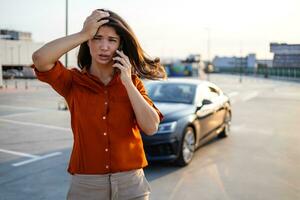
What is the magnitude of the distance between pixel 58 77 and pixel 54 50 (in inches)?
7.5

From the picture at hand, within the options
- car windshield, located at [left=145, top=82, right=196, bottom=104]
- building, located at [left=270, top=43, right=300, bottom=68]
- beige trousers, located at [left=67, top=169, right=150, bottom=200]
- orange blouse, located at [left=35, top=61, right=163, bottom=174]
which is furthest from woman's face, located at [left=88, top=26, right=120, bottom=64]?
car windshield, located at [left=145, top=82, right=196, bottom=104]

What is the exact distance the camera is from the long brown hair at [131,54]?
6.95 ft

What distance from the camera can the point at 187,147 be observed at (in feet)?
21.1

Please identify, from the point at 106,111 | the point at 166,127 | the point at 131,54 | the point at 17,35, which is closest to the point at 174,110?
the point at 166,127

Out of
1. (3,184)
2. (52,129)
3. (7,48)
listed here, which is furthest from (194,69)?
(3,184)

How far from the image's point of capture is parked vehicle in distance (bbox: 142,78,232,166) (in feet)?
19.7

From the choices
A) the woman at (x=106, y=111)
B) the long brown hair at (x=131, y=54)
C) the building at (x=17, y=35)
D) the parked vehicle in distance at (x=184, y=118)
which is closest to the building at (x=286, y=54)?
the parked vehicle in distance at (x=184, y=118)

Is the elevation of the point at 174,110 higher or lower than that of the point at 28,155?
higher

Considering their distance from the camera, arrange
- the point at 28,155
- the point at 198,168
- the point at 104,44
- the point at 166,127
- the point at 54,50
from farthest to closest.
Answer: the point at 28,155, the point at 198,168, the point at 166,127, the point at 104,44, the point at 54,50

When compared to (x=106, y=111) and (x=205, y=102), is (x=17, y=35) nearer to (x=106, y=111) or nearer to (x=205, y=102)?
(x=205, y=102)

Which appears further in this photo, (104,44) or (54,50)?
(104,44)

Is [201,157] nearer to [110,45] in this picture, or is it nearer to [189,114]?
[189,114]

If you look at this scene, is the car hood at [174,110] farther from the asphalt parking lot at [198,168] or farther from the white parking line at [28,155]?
the white parking line at [28,155]

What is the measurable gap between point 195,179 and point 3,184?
2748mm
